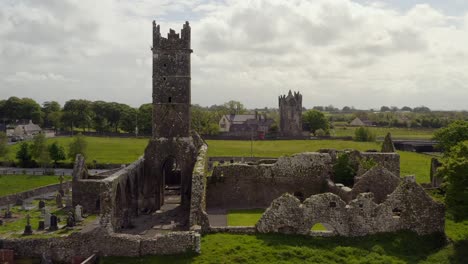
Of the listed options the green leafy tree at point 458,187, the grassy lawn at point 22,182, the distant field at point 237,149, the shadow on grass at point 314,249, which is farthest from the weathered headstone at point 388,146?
the grassy lawn at point 22,182

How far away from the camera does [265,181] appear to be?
108 ft

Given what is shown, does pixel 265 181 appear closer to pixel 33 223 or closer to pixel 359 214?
pixel 359 214

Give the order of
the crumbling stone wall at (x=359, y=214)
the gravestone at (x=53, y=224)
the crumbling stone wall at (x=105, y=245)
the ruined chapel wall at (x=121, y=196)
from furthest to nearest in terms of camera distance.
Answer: the gravestone at (x=53, y=224) → the crumbling stone wall at (x=359, y=214) → the ruined chapel wall at (x=121, y=196) → the crumbling stone wall at (x=105, y=245)

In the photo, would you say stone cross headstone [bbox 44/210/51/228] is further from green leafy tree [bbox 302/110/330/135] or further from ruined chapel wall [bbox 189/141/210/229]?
green leafy tree [bbox 302/110/330/135]

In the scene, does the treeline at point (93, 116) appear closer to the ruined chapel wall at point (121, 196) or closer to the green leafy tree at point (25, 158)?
the green leafy tree at point (25, 158)

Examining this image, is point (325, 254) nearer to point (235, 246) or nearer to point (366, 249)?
point (366, 249)

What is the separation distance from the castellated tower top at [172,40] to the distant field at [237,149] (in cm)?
2830

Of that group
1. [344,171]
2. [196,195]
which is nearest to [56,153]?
[344,171]

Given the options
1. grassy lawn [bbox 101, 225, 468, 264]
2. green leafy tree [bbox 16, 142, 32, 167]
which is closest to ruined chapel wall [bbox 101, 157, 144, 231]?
grassy lawn [bbox 101, 225, 468, 264]

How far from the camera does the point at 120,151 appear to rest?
77750 millimetres

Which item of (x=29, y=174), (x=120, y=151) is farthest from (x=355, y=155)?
(x=120, y=151)

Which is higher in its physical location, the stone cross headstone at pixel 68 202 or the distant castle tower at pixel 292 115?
the distant castle tower at pixel 292 115

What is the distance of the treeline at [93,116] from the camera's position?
4389 inches

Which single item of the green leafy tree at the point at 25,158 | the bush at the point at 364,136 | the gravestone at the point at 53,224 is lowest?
the gravestone at the point at 53,224
